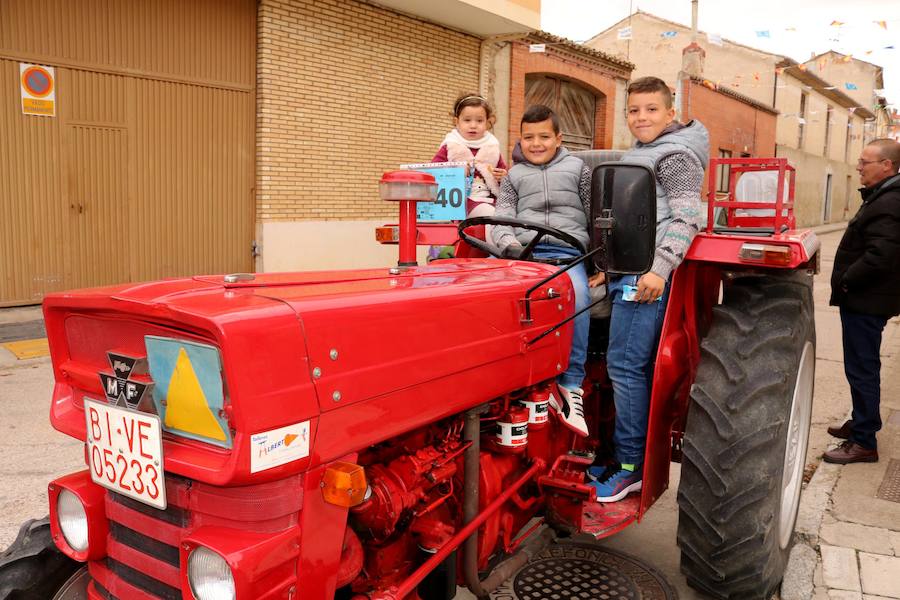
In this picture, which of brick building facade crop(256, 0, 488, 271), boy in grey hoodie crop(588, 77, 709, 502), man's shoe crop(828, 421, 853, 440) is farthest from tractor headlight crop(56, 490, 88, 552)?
brick building facade crop(256, 0, 488, 271)

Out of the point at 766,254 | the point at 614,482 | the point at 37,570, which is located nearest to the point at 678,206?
the point at 766,254

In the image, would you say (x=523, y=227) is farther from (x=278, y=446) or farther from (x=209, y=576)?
Result: (x=209, y=576)

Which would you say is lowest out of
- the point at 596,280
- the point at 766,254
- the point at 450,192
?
the point at 596,280

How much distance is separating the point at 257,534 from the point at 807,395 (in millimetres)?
2728

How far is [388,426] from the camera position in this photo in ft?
6.03

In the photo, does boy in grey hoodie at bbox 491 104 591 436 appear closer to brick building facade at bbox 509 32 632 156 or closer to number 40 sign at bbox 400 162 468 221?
number 40 sign at bbox 400 162 468 221

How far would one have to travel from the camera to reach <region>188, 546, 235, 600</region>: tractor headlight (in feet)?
5.18

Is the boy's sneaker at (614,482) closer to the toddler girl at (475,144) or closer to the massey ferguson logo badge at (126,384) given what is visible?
the massey ferguson logo badge at (126,384)

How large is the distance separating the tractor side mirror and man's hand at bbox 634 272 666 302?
496mm

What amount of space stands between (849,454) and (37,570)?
410 centimetres

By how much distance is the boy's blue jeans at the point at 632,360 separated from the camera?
9.31ft

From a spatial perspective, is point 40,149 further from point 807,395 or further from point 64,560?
point 807,395

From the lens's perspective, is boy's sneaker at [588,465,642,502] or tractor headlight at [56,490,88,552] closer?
tractor headlight at [56,490,88,552]

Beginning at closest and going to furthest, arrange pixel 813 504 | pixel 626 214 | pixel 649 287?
pixel 626 214 < pixel 649 287 < pixel 813 504
